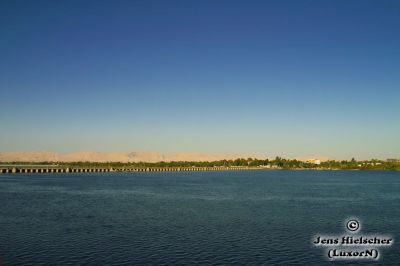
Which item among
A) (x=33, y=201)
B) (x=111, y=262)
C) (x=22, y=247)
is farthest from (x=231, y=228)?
(x=33, y=201)

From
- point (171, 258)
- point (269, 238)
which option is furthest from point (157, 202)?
point (171, 258)

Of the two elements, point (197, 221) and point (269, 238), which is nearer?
point (269, 238)

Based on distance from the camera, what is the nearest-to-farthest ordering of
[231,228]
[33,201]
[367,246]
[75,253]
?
[75,253] → [367,246] → [231,228] → [33,201]

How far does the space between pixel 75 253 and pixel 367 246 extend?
33365 mm

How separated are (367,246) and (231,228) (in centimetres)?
1826

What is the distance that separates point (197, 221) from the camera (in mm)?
66188

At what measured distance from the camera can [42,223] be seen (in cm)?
6259

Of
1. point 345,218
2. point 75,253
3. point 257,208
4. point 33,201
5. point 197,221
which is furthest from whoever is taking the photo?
point 33,201

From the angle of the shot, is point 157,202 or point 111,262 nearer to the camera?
point 111,262

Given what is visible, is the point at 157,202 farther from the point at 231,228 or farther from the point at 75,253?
the point at 75,253

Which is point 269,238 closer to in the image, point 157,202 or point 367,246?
point 367,246

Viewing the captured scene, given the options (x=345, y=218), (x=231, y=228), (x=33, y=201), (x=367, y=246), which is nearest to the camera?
(x=367, y=246)

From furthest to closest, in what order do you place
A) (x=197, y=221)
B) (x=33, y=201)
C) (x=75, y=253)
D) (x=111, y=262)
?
(x=33, y=201) → (x=197, y=221) → (x=75, y=253) → (x=111, y=262)

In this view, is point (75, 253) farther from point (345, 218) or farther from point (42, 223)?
point (345, 218)
